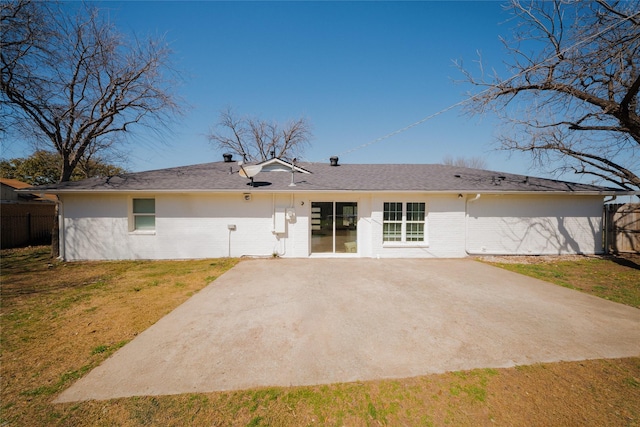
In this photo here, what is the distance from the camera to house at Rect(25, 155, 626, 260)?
9.29m

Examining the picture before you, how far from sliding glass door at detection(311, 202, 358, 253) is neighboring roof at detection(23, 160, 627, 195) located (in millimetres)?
870

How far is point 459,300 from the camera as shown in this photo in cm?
523

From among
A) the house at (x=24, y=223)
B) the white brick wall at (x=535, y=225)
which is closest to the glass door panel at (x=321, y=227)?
the white brick wall at (x=535, y=225)

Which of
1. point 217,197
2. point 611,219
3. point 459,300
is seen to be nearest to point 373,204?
point 459,300

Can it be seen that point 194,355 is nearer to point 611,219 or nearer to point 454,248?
point 454,248

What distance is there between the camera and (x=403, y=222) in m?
9.70

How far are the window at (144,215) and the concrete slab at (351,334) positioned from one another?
5.50 meters

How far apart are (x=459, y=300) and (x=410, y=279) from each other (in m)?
1.65

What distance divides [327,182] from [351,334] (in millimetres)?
7299

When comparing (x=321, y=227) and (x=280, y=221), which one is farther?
(x=321, y=227)

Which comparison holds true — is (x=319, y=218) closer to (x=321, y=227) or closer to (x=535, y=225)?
(x=321, y=227)

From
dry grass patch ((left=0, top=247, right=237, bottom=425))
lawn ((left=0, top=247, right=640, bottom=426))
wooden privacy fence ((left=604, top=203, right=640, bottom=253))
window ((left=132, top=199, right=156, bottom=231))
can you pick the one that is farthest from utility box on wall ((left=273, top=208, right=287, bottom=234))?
wooden privacy fence ((left=604, top=203, right=640, bottom=253))

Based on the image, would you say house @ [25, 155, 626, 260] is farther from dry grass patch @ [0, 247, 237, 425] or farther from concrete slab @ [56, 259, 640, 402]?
concrete slab @ [56, 259, 640, 402]

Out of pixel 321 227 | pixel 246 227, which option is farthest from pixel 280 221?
pixel 321 227
